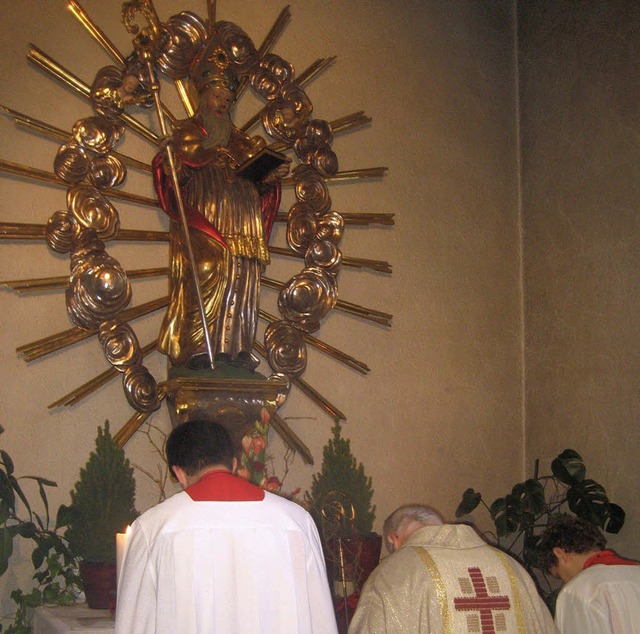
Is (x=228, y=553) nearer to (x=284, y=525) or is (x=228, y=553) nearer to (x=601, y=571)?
(x=284, y=525)

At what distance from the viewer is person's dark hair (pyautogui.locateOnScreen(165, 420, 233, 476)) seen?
2715 mm

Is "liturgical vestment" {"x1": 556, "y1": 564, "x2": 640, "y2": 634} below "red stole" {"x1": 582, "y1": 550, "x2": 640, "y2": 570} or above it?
below

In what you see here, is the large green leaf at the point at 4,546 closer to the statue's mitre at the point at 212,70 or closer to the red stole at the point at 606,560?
the red stole at the point at 606,560

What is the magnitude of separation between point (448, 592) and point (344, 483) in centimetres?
172

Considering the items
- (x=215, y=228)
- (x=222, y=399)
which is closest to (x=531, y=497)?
(x=222, y=399)

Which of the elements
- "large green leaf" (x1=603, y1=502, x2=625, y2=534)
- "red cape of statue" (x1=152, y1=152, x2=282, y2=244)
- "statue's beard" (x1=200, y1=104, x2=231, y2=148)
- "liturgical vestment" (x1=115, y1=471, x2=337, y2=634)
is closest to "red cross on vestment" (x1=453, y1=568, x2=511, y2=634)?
"liturgical vestment" (x1=115, y1=471, x2=337, y2=634)

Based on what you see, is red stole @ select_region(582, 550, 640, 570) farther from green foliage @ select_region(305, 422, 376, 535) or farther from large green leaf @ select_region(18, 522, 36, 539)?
large green leaf @ select_region(18, 522, 36, 539)

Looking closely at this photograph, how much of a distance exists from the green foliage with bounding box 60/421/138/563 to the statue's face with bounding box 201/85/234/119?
168 centimetres

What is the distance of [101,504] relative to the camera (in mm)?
4125

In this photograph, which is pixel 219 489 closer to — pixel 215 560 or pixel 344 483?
pixel 215 560

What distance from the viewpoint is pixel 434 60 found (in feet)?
19.8

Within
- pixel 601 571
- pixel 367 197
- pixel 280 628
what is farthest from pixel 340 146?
pixel 280 628

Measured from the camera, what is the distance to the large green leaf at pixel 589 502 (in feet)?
16.5

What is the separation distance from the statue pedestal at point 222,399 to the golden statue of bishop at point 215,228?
0.18m
